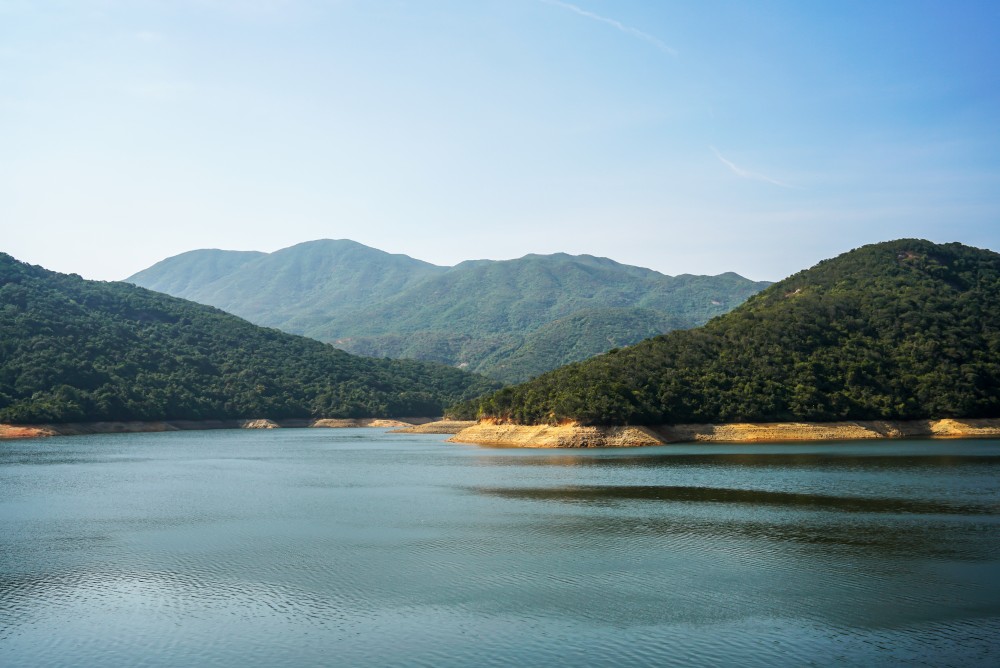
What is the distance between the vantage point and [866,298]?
81.9 metres

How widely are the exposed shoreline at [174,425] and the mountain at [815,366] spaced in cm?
5098

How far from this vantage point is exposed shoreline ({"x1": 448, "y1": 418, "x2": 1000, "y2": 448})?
215 ft

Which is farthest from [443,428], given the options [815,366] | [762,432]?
[815,366]

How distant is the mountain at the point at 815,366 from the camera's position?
67.1 meters

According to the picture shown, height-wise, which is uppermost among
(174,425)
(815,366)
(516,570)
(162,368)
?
(162,368)

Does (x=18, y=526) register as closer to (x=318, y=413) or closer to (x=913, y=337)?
(x=913, y=337)

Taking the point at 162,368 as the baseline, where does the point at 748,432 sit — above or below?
below

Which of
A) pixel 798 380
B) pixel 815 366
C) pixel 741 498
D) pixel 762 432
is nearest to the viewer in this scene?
pixel 741 498

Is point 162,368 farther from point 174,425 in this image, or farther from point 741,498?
point 741,498

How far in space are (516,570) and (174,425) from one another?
10276 centimetres

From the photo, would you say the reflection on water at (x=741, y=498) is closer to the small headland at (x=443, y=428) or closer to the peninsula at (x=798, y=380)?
the peninsula at (x=798, y=380)

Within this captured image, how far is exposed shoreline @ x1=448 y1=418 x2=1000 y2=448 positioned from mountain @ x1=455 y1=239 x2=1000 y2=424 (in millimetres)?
708

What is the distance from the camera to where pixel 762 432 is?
6725 centimetres

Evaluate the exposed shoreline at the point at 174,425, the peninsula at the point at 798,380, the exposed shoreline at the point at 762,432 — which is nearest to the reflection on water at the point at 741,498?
the exposed shoreline at the point at 762,432
